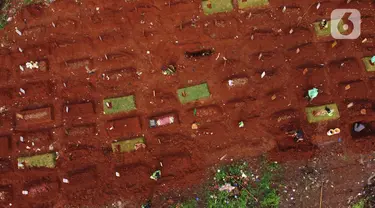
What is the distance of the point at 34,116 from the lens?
36.7ft

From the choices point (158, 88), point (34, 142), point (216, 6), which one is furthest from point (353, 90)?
point (34, 142)

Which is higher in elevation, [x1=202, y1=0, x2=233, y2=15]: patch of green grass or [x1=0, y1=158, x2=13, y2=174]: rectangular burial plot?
[x1=202, y1=0, x2=233, y2=15]: patch of green grass

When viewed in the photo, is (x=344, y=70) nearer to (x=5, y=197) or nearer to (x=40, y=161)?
(x=40, y=161)

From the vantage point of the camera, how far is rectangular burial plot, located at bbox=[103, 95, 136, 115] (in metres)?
11.3

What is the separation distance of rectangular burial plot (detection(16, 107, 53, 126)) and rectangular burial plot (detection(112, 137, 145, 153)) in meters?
2.45

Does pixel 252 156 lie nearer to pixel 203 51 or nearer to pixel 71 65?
pixel 203 51

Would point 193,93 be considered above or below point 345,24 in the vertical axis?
below

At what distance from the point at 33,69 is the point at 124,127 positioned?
160 inches

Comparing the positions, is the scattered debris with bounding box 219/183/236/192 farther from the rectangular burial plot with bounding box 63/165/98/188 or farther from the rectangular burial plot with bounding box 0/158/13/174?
the rectangular burial plot with bounding box 0/158/13/174

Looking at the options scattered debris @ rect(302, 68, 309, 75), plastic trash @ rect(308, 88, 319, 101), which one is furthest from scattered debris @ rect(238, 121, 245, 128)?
scattered debris @ rect(302, 68, 309, 75)

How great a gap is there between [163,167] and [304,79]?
5747mm

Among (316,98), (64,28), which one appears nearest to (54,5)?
(64,28)

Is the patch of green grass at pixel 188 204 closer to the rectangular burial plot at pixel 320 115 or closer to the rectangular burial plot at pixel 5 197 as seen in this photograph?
the rectangular burial plot at pixel 320 115

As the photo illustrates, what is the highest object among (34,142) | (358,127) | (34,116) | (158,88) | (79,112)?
(158,88)
